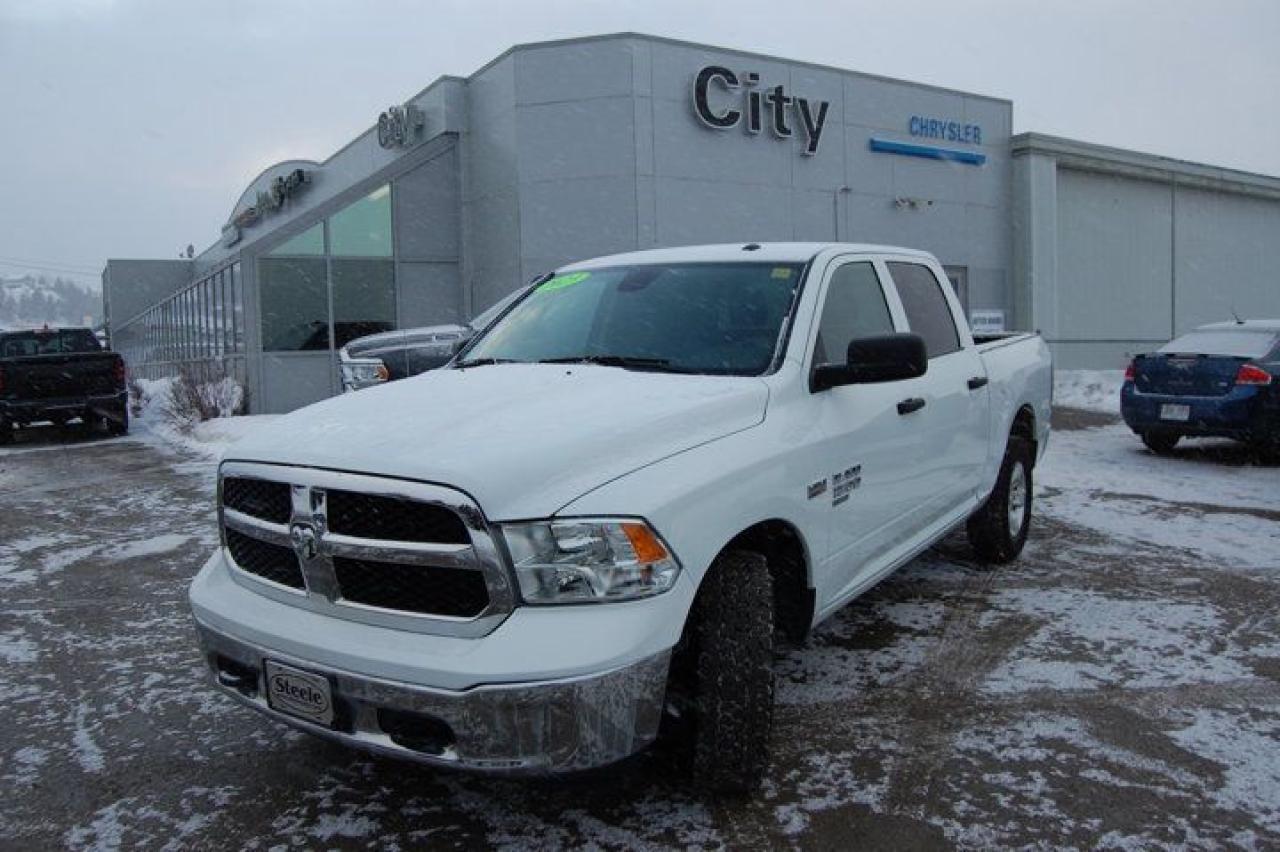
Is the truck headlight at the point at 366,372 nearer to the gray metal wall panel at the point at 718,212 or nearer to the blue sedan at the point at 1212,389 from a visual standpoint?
the blue sedan at the point at 1212,389

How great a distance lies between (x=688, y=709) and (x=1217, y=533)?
18.2 ft

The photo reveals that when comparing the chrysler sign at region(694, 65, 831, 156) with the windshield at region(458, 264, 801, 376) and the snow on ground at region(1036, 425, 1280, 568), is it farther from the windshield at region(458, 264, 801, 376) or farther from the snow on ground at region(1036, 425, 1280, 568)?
the windshield at region(458, 264, 801, 376)

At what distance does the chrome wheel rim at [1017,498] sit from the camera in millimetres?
5754

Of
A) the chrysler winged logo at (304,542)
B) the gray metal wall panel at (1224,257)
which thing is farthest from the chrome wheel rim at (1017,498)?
the gray metal wall panel at (1224,257)

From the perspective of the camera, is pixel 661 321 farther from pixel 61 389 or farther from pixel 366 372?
pixel 61 389

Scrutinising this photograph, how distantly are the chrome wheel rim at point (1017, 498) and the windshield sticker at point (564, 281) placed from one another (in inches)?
114

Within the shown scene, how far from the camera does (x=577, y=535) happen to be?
252 centimetres

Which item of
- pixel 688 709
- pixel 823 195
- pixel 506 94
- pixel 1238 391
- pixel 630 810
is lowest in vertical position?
pixel 630 810

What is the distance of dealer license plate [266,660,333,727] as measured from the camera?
2641 mm

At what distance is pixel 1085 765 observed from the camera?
324cm

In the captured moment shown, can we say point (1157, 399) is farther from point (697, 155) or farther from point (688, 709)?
point (697, 155)

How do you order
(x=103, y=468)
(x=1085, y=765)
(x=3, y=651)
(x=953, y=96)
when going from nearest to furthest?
(x=1085, y=765), (x=3, y=651), (x=103, y=468), (x=953, y=96)

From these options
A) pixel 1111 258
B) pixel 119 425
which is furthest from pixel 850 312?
pixel 1111 258

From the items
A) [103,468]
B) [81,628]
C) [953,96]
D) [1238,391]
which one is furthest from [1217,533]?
[953,96]
